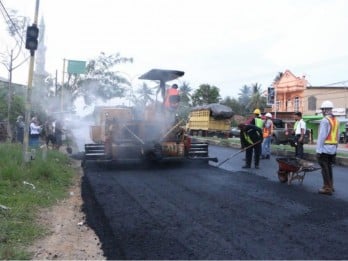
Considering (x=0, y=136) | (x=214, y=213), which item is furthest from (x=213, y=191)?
(x=0, y=136)

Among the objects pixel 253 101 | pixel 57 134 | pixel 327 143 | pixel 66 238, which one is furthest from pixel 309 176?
pixel 253 101

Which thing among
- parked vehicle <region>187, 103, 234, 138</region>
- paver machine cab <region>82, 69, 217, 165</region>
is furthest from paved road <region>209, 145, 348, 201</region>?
parked vehicle <region>187, 103, 234, 138</region>

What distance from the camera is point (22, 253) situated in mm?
4770

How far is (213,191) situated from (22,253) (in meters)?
4.24

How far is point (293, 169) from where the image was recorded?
352 inches

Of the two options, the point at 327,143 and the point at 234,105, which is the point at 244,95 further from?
the point at 327,143

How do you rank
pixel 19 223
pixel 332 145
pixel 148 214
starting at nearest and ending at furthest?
pixel 19 223 < pixel 148 214 < pixel 332 145

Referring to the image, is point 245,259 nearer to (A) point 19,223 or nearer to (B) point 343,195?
(A) point 19,223

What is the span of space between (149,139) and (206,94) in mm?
48008

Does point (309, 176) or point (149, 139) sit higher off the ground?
point (149, 139)

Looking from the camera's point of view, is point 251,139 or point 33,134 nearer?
point 251,139

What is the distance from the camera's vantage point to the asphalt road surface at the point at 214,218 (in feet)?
15.6

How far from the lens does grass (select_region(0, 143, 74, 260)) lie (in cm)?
525

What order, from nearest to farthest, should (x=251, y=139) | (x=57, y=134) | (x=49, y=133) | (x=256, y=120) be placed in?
1. (x=251, y=139)
2. (x=256, y=120)
3. (x=57, y=134)
4. (x=49, y=133)
